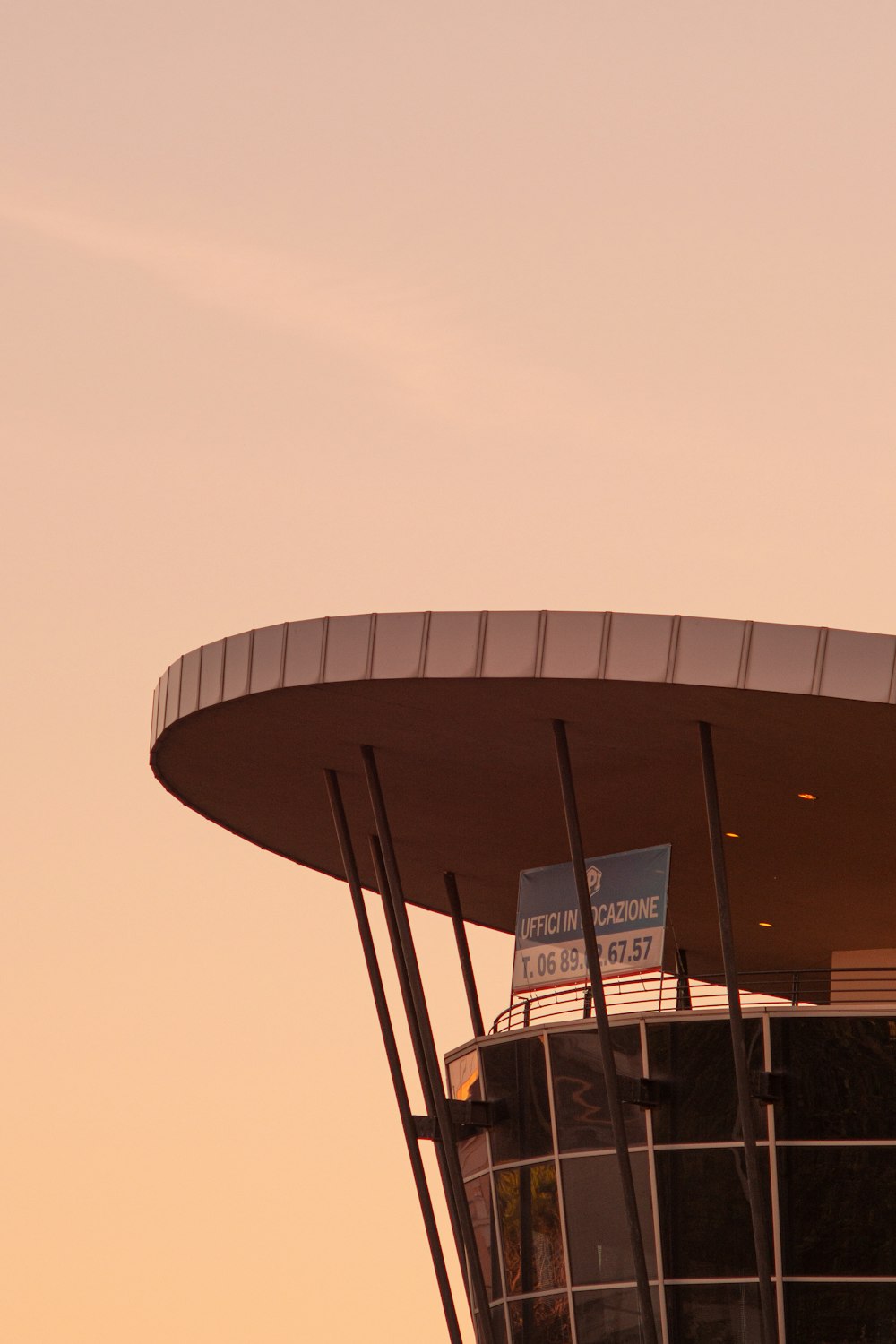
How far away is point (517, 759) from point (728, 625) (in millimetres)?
5351

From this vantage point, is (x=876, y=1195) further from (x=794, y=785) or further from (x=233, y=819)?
(x=233, y=819)

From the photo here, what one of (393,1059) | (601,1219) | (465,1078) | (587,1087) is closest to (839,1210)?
(601,1219)

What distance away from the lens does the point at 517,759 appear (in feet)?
98.7

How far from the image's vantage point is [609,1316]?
28.2 meters

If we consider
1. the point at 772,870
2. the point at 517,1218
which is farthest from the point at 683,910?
the point at 517,1218

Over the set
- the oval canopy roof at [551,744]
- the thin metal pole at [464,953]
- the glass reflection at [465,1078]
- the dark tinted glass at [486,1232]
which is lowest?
the dark tinted glass at [486,1232]

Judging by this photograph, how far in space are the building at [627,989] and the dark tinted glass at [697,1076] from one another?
0.11ft

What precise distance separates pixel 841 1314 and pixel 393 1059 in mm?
9793

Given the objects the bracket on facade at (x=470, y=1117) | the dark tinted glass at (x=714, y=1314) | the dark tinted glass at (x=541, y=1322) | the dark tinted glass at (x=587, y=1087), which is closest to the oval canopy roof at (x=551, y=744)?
the dark tinted glass at (x=587, y=1087)

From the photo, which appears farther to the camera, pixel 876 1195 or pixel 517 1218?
pixel 517 1218

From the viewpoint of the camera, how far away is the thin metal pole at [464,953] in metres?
36.9

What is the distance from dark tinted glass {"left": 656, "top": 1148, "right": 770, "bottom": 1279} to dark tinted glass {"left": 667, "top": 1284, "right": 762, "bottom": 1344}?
0.18 meters

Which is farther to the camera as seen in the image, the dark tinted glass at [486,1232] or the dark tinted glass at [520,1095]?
the dark tinted glass at [486,1232]

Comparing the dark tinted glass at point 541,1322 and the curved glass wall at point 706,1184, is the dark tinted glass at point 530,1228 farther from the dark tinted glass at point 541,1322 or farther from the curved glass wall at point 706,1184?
the dark tinted glass at point 541,1322
